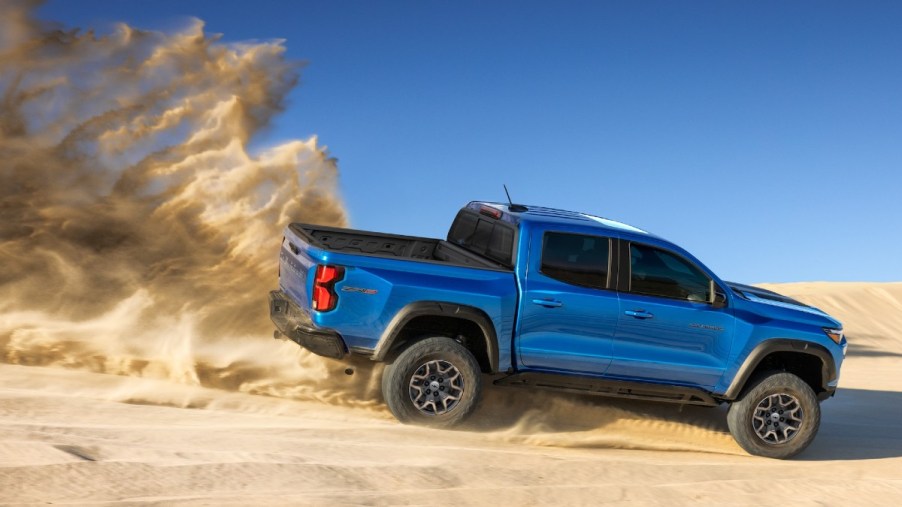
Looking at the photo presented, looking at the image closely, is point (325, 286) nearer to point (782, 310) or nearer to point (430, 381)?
point (430, 381)

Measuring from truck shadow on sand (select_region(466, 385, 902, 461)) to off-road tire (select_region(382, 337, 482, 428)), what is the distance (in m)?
0.35

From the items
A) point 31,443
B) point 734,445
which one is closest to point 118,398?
point 31,443

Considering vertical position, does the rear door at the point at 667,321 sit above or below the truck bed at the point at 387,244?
below

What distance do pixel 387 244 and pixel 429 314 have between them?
6.64 feet

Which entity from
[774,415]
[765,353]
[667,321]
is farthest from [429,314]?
[774,415]

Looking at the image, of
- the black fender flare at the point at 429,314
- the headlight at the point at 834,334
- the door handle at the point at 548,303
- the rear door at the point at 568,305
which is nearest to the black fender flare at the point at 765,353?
the headlight at the point at 834,334

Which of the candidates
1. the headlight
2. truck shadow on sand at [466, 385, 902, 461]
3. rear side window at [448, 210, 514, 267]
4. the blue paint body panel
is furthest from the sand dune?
rear side window at [448, 210, 514, 267]

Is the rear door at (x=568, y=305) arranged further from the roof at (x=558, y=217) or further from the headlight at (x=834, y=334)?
the headlight at (x=834, y=334)

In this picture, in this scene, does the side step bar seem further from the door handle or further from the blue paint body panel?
the door handle

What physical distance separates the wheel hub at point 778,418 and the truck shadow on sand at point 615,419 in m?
0.32

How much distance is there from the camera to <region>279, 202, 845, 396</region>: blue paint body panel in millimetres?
7598

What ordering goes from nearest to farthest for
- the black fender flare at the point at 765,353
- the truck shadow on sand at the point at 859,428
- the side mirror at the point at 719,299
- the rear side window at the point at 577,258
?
the rear side window at the point at 577,258 → the side mirror at the point at 719,299 → the black fender flare at the point at 765,353 → the truck shadow on sand at the point at 859,428

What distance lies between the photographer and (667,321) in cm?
827

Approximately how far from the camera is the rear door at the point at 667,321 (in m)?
8.21
